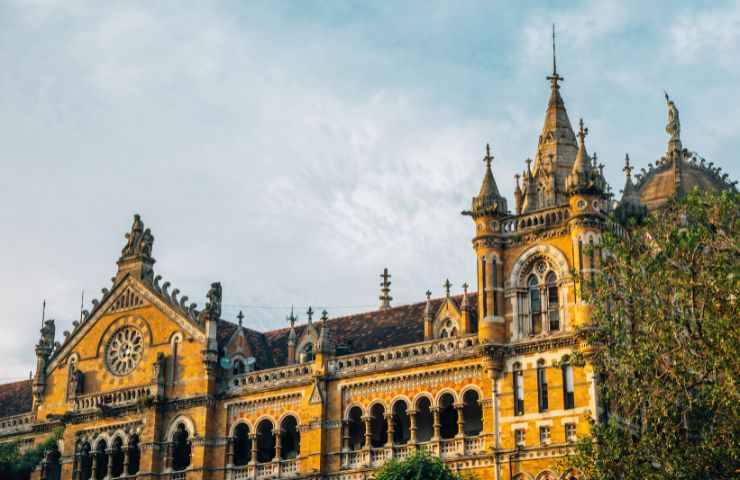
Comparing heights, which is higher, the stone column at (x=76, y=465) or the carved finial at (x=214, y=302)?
the carved finial at (x=214, y=302)

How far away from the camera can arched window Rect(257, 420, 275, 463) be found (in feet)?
198

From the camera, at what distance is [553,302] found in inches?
2100

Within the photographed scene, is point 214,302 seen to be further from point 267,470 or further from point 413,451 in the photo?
point 413,451

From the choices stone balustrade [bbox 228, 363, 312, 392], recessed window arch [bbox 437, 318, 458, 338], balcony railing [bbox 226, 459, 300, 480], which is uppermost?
recessed window arch [bbox 437, 318, 458, 338]

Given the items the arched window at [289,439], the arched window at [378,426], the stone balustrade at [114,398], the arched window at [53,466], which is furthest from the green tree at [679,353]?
the arched window at [53,466]

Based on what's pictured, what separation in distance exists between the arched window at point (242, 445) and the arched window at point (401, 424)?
8.31m

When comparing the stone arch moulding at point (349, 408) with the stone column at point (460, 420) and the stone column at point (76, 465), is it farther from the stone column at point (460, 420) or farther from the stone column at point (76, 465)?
the stone column at point (76, 465)

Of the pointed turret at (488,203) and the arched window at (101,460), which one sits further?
the arched window at (101,460)

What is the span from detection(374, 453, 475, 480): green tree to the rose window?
67.5 ft

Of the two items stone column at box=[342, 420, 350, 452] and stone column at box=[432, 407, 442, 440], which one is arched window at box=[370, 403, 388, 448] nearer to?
stone column at box=[342, 420, 350, 452]

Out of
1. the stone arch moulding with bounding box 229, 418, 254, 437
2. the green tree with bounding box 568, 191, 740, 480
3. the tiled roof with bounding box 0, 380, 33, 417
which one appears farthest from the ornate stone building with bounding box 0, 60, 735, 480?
the green tree with bounding box 568, 191, 740, 480

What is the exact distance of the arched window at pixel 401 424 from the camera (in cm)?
5581

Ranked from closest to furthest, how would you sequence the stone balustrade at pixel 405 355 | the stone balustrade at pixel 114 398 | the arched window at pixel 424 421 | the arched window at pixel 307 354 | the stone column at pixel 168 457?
1. the stone balustrade at pixel 405 355
2. the arched window at pixel 424 421
3. the arched window at pixel 307 354
4. the stone column at pixel 168 457
5. the stone balustrade at pixel 114 398

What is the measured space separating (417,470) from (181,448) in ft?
61.8
